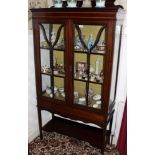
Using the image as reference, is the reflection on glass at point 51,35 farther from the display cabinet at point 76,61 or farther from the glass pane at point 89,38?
the glass pane at point 89,38

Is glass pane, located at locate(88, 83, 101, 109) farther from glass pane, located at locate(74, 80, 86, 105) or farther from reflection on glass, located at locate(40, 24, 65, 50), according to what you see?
reflection on glass, located at locate(40, 24, 65, 50)

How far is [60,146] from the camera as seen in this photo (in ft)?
7.72

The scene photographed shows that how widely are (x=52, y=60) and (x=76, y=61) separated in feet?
1.13

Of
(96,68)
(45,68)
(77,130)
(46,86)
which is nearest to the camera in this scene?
(96,68)

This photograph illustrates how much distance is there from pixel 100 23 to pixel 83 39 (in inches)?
11.0

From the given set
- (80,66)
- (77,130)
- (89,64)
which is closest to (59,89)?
(80,66)

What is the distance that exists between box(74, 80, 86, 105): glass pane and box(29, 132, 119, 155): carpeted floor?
0.70m

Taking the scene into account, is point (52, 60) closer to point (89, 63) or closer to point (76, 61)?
point (76, 61)

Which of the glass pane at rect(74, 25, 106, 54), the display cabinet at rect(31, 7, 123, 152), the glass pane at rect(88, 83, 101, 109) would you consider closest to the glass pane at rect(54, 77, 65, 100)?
the display cabinet at rect(31, 7, 123, 152)

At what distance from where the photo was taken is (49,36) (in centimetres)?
204

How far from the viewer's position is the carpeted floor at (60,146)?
224 cm
